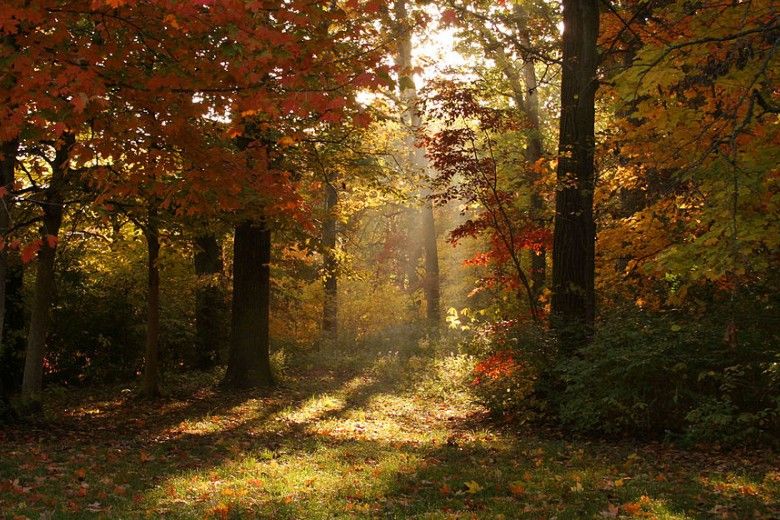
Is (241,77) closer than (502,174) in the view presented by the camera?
Yes

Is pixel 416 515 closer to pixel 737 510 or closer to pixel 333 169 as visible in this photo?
pixel 737 510

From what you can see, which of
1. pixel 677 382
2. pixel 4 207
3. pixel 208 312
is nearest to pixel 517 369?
pixel 677 382

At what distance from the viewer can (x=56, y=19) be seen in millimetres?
7488

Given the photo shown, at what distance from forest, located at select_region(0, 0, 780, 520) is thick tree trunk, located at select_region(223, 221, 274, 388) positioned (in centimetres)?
5

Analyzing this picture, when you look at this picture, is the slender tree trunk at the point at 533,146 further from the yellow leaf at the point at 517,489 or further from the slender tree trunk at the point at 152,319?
the yellow leaf at the point at 517,489

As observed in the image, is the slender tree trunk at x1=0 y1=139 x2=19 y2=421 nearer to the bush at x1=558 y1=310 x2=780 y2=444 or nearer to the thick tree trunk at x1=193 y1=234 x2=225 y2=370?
the thick tree trunk at x1=193 y1=234 x2=225 y2=370

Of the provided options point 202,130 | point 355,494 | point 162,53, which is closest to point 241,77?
point 162,53

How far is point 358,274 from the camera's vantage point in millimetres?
18062

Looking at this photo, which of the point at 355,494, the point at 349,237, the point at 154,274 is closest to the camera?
the point at 355,494

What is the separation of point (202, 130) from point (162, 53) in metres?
1.69

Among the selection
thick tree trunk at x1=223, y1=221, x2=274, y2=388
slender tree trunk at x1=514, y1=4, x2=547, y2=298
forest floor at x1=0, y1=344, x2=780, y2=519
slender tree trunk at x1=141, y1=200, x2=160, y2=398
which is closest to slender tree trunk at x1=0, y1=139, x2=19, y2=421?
forest floor at x1=0, y1=344, x2=780, y2=519

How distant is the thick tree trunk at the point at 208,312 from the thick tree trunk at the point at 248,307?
2.78 m

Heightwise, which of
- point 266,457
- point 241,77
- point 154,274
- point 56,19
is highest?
point 56,19

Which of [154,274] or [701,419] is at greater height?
[154,274]
